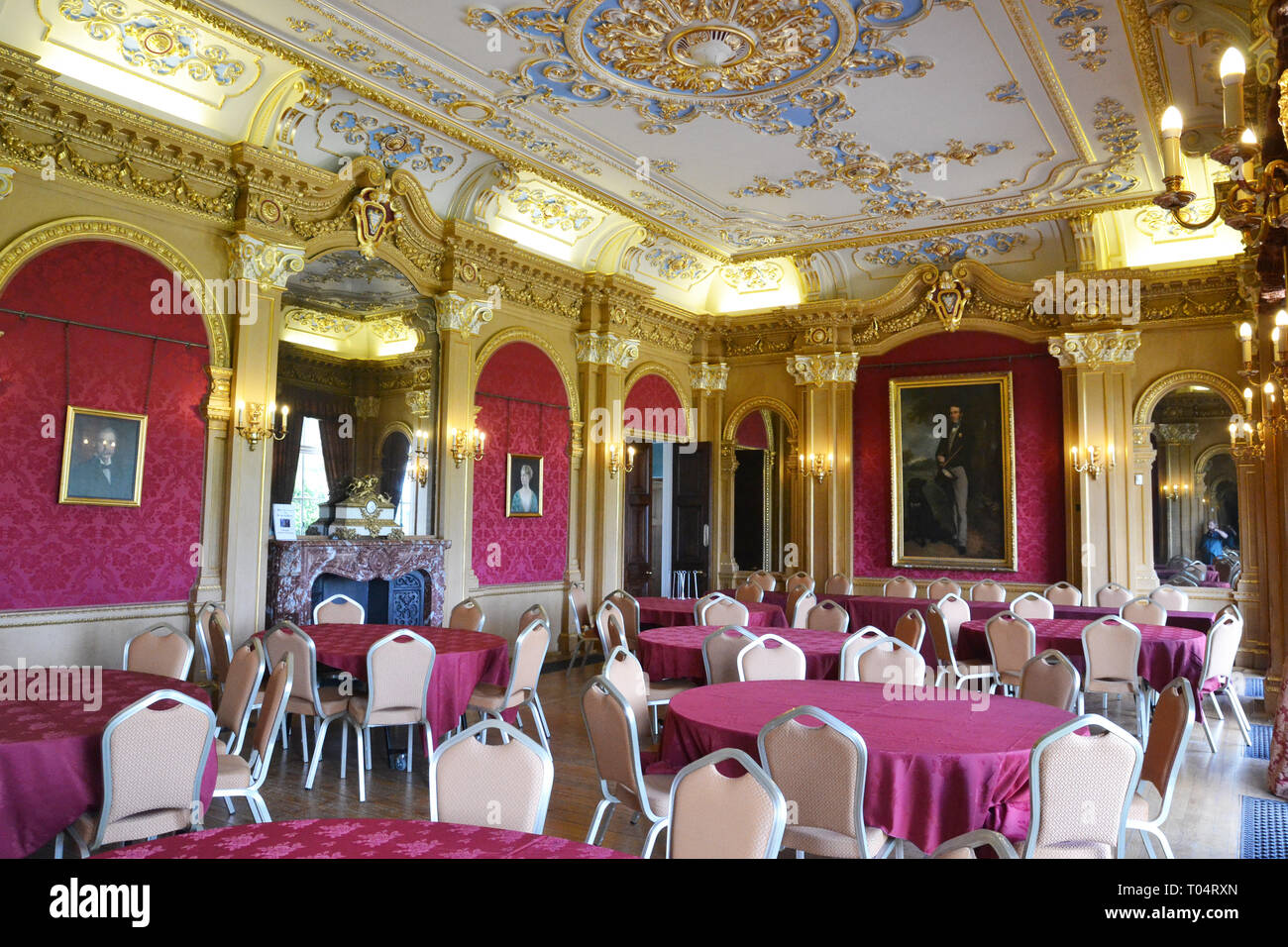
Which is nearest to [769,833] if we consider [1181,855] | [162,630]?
[1181,855]

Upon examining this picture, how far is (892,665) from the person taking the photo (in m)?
5.03

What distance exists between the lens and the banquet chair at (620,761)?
11.9 ft

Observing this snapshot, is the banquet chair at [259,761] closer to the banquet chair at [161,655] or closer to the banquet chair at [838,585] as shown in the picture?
the banquet chair at [161,655]

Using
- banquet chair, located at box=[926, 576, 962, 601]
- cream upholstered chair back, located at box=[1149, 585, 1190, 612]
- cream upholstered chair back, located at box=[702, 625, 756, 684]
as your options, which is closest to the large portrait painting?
banquet chair, located at box=[926, 576, 962, 601]

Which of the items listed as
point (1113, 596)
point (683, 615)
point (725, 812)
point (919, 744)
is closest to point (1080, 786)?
point (919, 744)

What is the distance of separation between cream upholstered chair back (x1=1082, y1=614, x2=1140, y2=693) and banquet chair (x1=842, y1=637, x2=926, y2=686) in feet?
7.80

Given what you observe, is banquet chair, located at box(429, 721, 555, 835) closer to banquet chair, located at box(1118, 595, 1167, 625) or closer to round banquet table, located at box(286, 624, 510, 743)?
round banquet table, located at box(286, 624, 510, 743)

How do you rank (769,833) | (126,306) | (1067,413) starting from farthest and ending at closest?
(1067,413) < (126,306) < (769,833)

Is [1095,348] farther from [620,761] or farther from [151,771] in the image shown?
[151,771]

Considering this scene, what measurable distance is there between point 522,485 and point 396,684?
4757mm

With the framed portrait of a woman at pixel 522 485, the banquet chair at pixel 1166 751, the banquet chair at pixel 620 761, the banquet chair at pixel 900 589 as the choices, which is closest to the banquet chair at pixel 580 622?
the framed portrait of a woman at pixel 522 485

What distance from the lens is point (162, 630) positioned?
211 inches

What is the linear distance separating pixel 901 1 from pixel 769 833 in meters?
5.29
